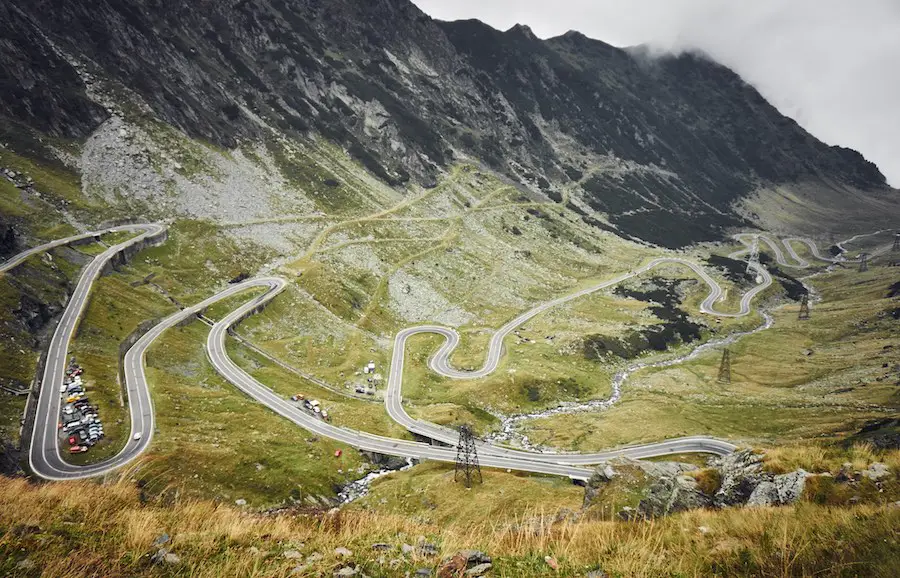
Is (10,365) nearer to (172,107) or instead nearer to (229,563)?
(229,563)

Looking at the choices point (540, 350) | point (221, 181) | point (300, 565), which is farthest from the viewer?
point (221, 181)

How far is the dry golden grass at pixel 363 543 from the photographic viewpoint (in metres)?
7.31

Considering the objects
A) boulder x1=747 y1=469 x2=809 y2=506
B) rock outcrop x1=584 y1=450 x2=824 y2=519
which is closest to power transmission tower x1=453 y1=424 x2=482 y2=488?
rock outcrop x1=584 y1=450 x2=824 y2=519

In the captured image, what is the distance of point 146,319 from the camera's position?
8088cm

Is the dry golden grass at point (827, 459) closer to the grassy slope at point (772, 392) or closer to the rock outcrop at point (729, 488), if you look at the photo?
the rock outcrop at point (729, 488)

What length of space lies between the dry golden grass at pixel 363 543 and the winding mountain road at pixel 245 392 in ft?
162

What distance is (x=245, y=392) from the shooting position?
73500mm

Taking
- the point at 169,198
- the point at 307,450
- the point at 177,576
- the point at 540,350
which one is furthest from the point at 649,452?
the point at 169,198

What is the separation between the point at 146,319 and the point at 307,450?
43628mm

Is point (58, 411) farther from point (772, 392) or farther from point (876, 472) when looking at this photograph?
point (772, 392)

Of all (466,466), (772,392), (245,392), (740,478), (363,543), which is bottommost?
(466,466)

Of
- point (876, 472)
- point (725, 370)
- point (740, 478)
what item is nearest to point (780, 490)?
point (876, 472)

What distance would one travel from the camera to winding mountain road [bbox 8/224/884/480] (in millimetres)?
49781

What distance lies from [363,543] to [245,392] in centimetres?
7280
